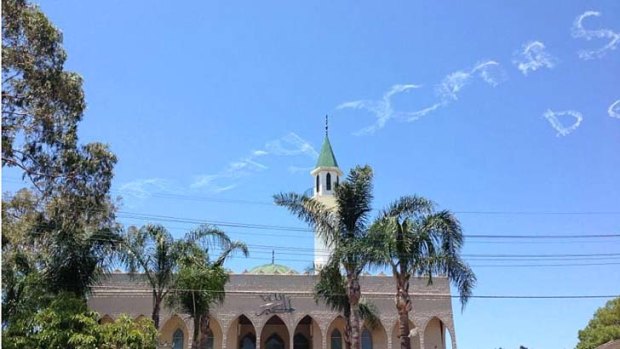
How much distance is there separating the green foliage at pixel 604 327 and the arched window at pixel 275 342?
18.7m

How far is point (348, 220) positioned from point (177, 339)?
58.0 ft

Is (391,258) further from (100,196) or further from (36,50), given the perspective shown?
(36,50)

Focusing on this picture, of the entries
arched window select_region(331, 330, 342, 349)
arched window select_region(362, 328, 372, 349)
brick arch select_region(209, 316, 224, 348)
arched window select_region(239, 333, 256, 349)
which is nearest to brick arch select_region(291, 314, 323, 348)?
arched window select_region(331, 330, 342, 349)

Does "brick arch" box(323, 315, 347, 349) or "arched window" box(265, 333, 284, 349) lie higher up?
"brick arch" box(323, 315, 347, 349)

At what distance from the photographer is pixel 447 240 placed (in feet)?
58.0

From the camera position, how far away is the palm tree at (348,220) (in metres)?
18.5

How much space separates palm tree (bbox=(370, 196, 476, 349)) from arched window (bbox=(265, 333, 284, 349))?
20.4 metres

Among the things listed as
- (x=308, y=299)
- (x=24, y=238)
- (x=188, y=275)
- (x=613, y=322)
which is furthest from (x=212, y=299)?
(x=613, y=322)

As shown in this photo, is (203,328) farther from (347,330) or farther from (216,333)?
(216,333)

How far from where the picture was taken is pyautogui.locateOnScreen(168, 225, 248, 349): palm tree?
21203mm

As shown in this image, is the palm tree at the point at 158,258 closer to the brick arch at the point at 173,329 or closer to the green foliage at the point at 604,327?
the brick arch at the point at 173,329

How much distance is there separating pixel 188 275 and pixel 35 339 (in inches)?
230

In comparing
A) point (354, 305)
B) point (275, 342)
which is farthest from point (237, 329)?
point (354, 305)

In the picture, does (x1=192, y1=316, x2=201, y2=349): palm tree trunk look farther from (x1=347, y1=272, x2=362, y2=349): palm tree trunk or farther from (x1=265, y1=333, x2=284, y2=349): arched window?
(x1=265, y1=333, x2=284, y2=349): arched window
